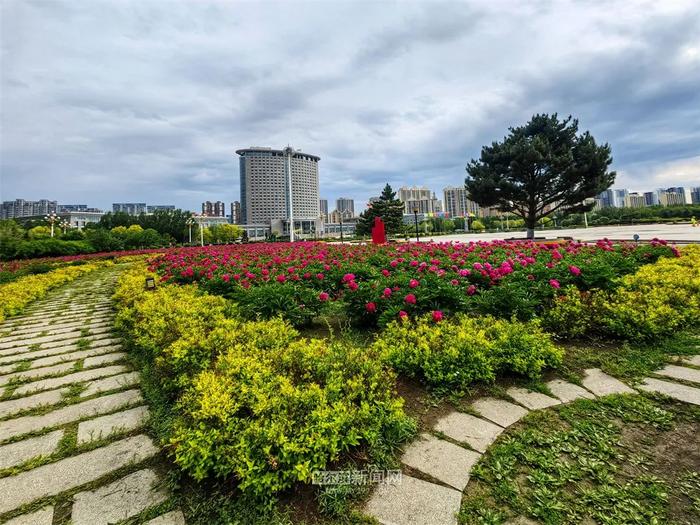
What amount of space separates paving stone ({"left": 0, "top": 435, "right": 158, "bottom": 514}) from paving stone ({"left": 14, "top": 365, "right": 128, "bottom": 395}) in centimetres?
124

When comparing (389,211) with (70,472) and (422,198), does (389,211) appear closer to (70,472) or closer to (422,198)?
(70,472)

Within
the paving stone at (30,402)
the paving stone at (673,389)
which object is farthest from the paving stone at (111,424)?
the paving stone at (673,389)

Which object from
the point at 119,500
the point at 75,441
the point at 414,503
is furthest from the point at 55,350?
the point at 414,503

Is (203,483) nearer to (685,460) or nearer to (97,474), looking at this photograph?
(97,474)

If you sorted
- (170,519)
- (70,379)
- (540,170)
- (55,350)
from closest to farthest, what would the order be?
(170,519), (70,379), (55,350), (540,170)

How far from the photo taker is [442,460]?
1491 mm

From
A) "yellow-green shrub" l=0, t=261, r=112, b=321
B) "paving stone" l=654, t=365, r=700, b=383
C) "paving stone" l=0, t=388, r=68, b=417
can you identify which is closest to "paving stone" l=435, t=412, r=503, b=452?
"paving stone" l=654, t=365, r=700, b=383

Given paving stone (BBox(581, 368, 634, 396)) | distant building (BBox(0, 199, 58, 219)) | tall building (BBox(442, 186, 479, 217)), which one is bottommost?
paving stone (BBox(581, 368, 634, 396))

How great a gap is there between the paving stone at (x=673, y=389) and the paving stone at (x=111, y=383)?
3.76 metres

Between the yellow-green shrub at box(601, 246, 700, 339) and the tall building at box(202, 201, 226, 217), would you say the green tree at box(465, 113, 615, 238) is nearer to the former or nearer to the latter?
the yellow-green shrub at box(601, 246, 700, 339)

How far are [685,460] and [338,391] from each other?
1.63 metres

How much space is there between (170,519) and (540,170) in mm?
24077

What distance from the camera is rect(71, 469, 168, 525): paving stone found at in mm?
1277

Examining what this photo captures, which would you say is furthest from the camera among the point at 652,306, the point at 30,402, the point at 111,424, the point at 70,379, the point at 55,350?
the point at 55,350
